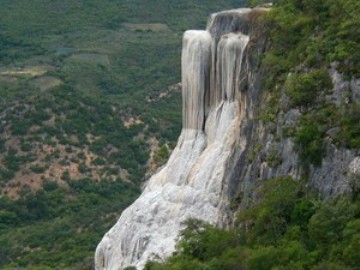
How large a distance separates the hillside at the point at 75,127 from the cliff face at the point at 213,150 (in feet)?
33.9

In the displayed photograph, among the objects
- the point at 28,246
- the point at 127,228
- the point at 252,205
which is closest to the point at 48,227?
the point at 28,246

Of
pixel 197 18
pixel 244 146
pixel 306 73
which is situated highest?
pixel 306 73

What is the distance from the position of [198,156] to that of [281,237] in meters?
6.18

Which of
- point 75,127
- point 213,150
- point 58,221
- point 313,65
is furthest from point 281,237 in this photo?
point 75,127

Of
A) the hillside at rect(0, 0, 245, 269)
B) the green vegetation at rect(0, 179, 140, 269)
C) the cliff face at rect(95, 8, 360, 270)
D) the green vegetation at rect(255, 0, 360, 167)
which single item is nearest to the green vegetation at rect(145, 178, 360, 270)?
the cliff face at rect(95, 8, 360, 270)

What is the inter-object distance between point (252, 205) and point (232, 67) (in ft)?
15.5

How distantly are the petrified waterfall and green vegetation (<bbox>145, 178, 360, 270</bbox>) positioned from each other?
4.17ft

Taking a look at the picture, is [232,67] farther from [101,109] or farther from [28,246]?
[101,109]

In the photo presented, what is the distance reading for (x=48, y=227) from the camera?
71.7 metres

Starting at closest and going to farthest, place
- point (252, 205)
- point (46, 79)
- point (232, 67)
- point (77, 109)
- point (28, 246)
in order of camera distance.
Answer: point (252, 205)
point (232, 67)
point (28, 246)
point (77, 109)
point (46, 79)

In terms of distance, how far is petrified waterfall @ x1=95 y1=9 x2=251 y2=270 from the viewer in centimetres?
3516

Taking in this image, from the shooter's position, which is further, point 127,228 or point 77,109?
point 77,109

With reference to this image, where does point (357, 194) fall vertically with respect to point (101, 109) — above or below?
above

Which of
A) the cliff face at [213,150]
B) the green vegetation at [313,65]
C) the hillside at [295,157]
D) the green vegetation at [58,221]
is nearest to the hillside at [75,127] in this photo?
the green vegetation at [58,221]
